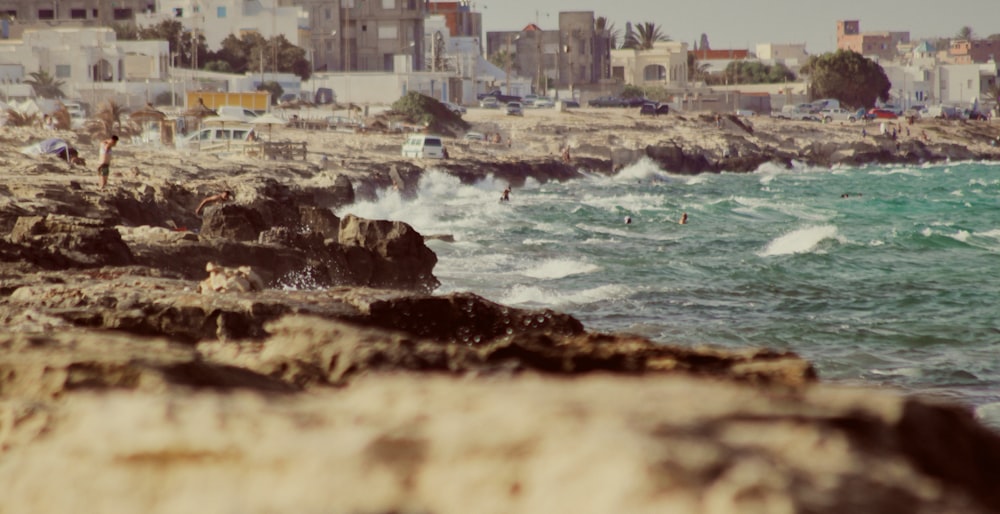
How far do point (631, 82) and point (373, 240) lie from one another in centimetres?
12456

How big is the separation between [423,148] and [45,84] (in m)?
29.2

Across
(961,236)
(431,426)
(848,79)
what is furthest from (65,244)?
(848,79)

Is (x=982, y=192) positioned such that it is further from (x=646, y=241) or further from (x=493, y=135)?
(x=646, y=241)

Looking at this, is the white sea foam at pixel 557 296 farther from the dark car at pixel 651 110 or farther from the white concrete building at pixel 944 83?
the white concrete building at pixel 944 83

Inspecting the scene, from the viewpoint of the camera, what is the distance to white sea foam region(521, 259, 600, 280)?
24.7 m

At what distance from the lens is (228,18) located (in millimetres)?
99000

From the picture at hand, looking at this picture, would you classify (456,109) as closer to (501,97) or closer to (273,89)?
(273,89)

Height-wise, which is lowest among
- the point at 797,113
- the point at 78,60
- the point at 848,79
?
the point at 797,113

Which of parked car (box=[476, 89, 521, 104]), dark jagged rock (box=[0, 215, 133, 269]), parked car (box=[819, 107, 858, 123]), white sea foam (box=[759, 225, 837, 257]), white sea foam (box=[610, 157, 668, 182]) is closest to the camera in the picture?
dark jagged rock (box=[0, 215, 133, 269])

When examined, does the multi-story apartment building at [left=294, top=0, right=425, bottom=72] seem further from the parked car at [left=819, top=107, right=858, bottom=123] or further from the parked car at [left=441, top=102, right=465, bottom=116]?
the parked car at [left=819, top=107, right=858, bottom=123]

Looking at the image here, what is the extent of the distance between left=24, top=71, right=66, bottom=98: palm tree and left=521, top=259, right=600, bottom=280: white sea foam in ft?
171

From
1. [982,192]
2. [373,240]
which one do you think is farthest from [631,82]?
[373,240]

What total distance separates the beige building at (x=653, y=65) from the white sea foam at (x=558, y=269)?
10680 cm

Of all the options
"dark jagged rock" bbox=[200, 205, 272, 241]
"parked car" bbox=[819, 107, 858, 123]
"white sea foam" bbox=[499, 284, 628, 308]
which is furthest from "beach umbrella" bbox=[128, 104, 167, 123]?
"parked car" bbox=[819, 107, 858, 123]
